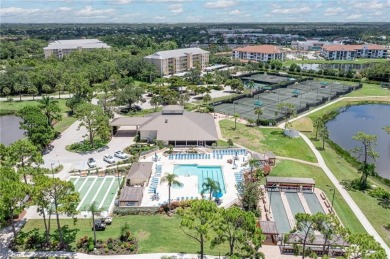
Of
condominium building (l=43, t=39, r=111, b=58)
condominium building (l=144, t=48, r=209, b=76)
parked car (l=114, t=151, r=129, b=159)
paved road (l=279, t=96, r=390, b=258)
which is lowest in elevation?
paved road (l=279, t=96, r=390, b=258)

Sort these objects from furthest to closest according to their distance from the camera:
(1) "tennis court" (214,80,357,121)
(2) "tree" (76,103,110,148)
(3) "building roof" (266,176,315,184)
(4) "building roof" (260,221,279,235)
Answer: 1. (1) "tennis court" (214,80,357,121)
2. (2) "tree" (76,103,110,148)
3. (3) "building roof" (266,176,315,184)
4. (4) "building roof" (260,221,279,235)

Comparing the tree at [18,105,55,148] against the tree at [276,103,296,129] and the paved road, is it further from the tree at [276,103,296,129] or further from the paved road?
the tree at [276,103,296,129]

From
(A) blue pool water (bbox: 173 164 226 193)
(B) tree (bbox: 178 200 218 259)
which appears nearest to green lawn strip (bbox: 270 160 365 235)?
(A) blue pool water (bbox: 173 164 226 193)

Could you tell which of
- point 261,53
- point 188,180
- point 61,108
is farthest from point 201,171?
point 261,53

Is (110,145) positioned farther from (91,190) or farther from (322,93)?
(322,93)

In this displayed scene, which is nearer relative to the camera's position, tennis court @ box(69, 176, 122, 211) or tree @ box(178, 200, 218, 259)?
tree @ box(178, 200, 218, 259)

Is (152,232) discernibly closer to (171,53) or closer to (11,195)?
(11,195)
